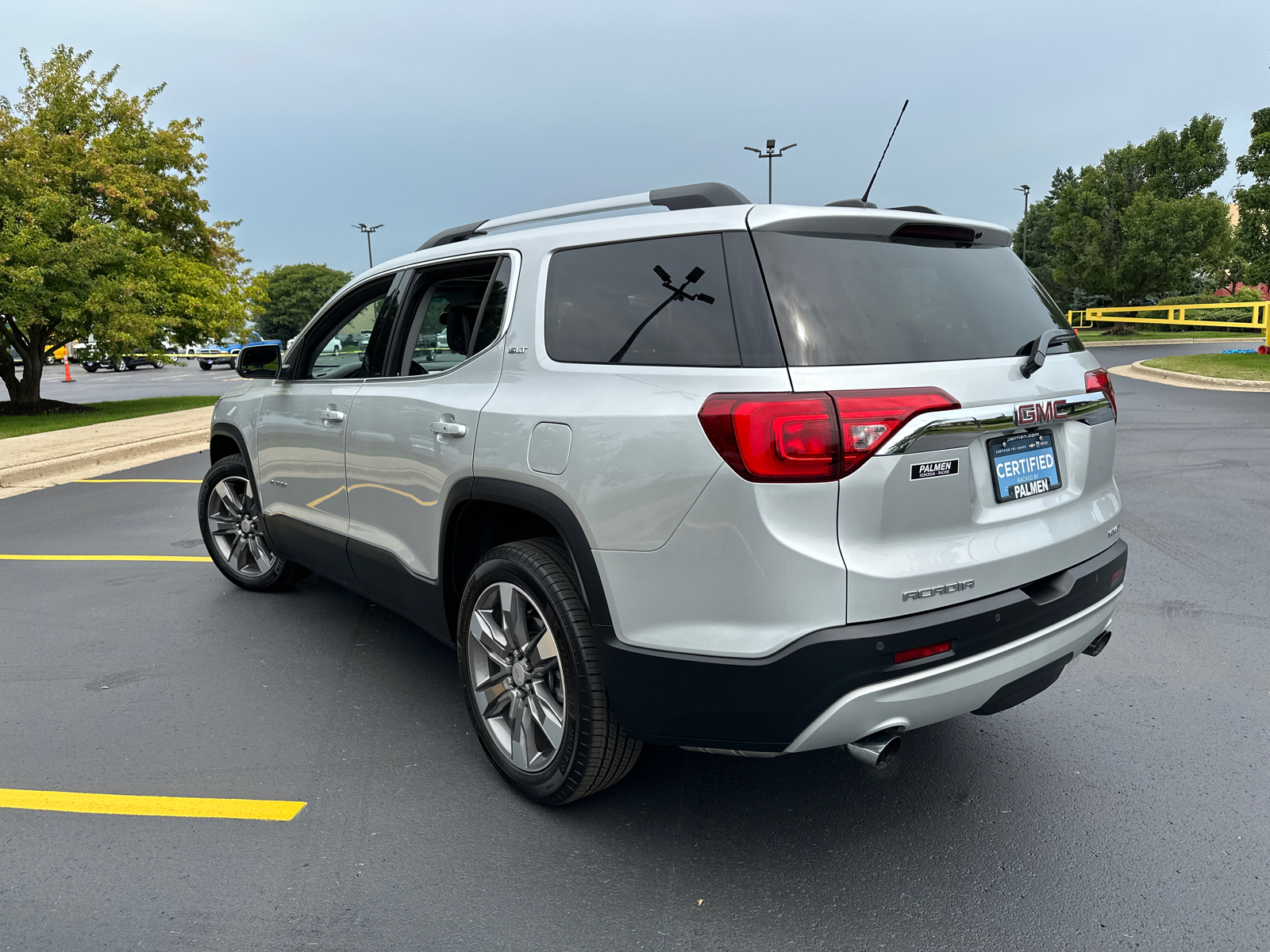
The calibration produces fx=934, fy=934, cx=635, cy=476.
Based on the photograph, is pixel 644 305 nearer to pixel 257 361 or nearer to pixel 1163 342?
pixel 257 361

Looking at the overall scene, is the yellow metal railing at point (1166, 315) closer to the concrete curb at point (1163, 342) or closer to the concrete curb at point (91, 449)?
the concrete curb at point (1163, 342)

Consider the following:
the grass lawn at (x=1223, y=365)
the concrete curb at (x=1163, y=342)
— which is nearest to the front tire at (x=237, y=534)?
the grass lawn at (x=1223, y=365)

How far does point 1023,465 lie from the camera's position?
276 cm

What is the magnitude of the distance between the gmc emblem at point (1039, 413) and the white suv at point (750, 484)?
0.4 inches

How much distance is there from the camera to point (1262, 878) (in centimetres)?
266

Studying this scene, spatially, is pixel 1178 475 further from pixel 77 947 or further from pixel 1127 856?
pixel 77 947

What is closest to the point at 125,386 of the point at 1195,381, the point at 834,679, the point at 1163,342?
the point at 1195,381

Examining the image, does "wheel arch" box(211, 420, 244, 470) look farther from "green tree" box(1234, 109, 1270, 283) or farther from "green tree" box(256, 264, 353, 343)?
"green tree" box(256, 264, 353, 343)

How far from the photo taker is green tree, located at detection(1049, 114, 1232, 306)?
4062cm

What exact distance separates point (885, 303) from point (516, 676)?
1686 millimetres

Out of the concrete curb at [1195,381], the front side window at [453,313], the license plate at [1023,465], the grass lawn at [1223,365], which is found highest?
the front side window at [453,313]

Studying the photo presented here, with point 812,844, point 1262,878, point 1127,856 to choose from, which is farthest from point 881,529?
point 1262,878

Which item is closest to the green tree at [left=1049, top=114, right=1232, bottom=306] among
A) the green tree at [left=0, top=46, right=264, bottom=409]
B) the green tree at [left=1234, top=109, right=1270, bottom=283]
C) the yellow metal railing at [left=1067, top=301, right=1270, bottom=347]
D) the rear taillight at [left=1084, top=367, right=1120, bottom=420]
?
the yellow metal railing at [left=1067, top=301, right=1270, bottom=347]

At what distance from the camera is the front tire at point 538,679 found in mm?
2777
